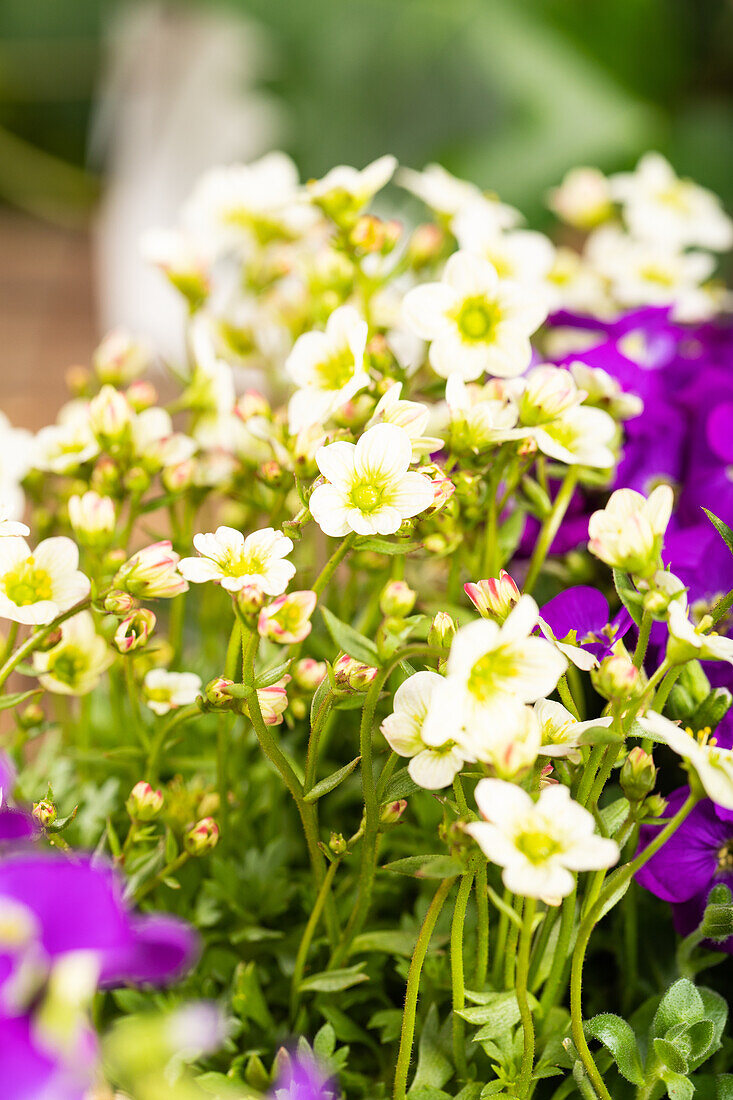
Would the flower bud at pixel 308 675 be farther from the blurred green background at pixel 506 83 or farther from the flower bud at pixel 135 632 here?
the blurred green background at pixel 506 83

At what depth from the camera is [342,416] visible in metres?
0.36

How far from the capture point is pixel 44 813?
0.97ft

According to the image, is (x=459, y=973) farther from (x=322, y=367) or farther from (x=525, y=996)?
(x=322, y=367)

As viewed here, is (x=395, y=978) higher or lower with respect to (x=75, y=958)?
lower

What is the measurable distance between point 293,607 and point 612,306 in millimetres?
340

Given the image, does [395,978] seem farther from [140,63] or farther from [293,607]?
[140,63]

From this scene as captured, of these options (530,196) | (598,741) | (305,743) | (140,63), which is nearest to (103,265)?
(140,63)

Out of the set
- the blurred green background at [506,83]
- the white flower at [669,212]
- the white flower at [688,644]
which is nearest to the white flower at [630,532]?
the white flower at [688,644]

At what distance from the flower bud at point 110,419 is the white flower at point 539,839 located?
0.21 meters

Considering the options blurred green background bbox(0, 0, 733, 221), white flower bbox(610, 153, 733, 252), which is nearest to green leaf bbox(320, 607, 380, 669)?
white flower bbox(610, 153, 733, 252)

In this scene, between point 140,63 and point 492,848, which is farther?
point 140,63

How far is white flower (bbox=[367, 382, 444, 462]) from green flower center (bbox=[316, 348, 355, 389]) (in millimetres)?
49

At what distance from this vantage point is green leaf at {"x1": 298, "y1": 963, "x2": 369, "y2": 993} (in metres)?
0.32

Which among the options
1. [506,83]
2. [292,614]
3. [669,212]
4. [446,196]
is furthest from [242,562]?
[506,83]
